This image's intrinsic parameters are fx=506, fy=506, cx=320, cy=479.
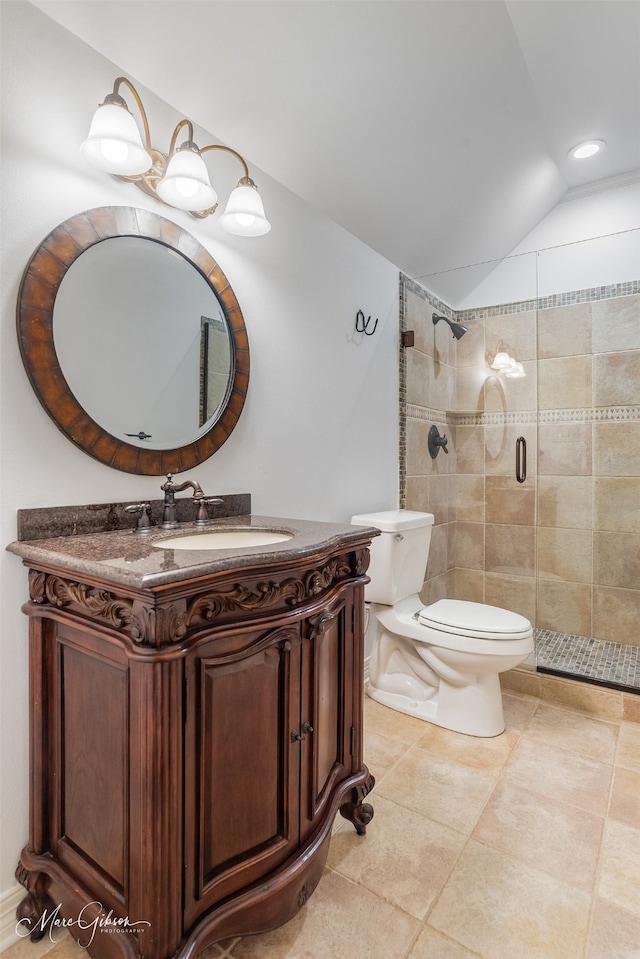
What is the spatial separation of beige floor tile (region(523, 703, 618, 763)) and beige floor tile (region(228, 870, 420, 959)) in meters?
1.08

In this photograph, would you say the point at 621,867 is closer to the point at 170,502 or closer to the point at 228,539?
the point at 228,539

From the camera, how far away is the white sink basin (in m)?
1.38

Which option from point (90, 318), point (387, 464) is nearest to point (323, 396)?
point (387, 464)

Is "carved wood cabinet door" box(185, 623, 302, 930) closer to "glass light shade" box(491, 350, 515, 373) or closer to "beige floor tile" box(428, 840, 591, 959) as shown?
"beige floor tile" box(428, 840, 591, 959)

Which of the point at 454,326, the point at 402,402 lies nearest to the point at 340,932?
the point at 402,402

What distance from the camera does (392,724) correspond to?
2188mm

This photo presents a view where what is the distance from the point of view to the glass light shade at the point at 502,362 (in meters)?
3.07

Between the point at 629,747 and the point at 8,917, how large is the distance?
6.98 feet

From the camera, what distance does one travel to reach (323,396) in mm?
2178

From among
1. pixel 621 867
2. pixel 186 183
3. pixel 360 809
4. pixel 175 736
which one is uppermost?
pixel 186 183

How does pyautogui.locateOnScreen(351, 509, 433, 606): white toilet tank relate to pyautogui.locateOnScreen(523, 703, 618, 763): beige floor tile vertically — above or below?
above

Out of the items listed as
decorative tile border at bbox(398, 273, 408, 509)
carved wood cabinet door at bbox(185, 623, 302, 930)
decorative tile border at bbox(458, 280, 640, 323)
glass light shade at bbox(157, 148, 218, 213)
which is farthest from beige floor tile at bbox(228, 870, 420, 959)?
decorative tile border at bbox(458, 280, 640, 323)

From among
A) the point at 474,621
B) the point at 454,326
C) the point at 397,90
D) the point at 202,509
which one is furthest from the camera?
the point at 454,326

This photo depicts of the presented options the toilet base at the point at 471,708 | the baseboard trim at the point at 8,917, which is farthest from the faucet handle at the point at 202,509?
the toilet base at the point at 471,708
